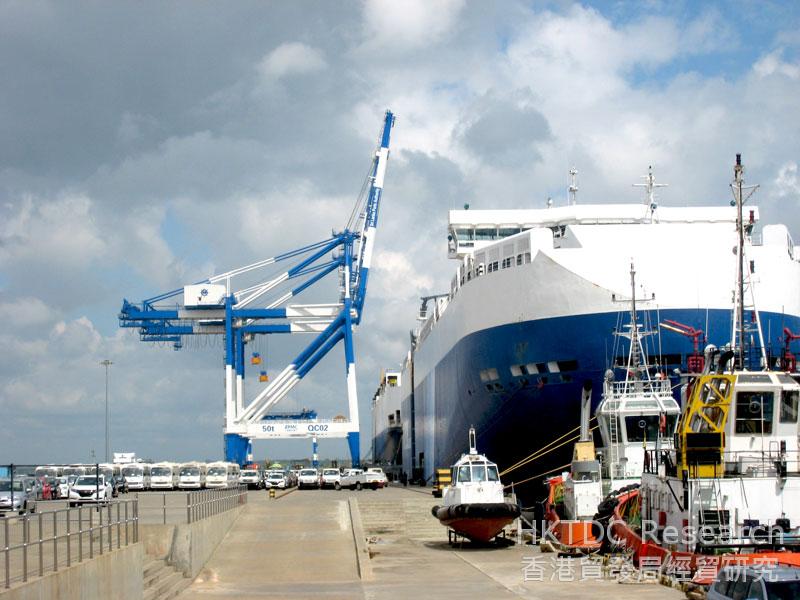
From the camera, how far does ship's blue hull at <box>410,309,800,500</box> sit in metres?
33.8

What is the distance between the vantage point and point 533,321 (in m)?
36.2

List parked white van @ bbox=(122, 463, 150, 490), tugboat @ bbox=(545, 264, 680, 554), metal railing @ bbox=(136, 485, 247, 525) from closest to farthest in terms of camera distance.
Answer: metal railing @ bbox=(136, 485, 247, 525) < tugboat @ bbox=(545, 264, 680, 554) < parked white van @ bbox=(122, 463, 150, 490)

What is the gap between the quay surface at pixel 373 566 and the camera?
18.6 meters

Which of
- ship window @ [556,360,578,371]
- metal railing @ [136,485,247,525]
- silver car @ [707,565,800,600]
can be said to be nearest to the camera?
silver car @ [707,565,800,600]

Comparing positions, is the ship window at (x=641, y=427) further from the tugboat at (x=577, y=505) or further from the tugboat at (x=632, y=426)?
the tugboat at (x=577, y=505)

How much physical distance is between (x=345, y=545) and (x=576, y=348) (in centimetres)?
1236

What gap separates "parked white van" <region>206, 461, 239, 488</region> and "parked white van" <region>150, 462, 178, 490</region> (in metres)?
1.80

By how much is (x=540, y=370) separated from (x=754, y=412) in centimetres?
1639

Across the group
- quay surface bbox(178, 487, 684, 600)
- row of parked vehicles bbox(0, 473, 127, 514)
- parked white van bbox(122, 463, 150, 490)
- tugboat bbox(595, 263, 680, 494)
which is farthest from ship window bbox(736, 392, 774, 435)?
parked white van bbox(122, 463, 150, 490)

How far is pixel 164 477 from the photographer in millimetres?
54000

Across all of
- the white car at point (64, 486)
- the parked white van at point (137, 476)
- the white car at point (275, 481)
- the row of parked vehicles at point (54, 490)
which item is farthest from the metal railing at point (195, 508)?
the white car at point (275, 481)

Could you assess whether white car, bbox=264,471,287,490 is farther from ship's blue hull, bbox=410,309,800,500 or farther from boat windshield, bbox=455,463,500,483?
boat windshield, bbox=455,463,500,483

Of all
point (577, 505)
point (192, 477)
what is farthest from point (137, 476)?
point (577, 505)

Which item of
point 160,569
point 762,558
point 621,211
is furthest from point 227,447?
point 762,558
